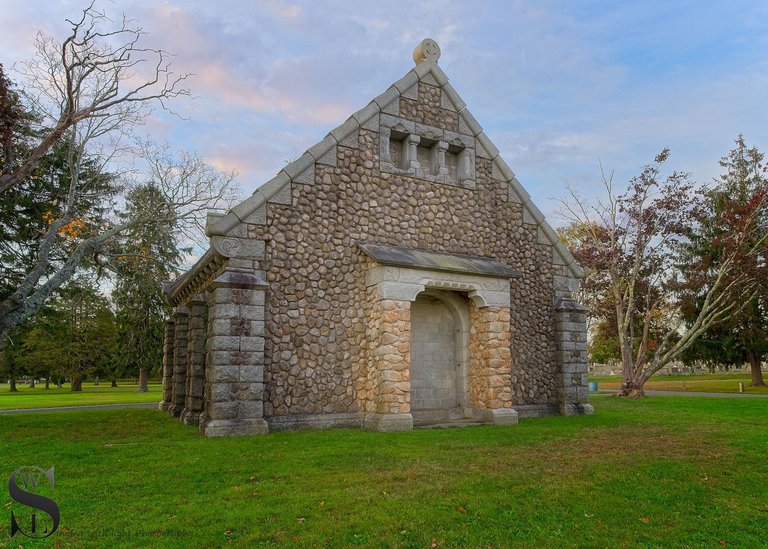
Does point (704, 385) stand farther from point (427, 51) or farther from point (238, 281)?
point (238, 281)

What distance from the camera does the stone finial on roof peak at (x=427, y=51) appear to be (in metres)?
14.8

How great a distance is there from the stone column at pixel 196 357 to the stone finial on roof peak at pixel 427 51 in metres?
8.73

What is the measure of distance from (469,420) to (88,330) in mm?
37582

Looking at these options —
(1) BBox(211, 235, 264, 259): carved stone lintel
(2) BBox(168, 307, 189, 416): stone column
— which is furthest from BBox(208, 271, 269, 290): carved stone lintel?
(2) BBox(168, 307, 189, 416): stone column

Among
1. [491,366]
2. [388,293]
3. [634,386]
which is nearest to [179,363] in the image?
[388,293]

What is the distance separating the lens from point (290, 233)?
477 inches

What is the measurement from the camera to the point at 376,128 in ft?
44.5

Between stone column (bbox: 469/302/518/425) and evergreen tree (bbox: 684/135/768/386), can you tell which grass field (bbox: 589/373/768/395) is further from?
stone column (bbox: 469/302/518/425)

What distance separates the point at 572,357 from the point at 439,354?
160 inches

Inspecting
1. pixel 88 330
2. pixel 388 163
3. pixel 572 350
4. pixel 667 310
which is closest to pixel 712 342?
pixel 667 310

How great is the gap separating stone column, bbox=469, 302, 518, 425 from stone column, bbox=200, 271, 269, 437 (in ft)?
18.0

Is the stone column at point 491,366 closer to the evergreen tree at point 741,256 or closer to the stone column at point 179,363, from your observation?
the stone column at point 179,363

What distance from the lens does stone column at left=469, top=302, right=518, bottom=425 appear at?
43.4 ft

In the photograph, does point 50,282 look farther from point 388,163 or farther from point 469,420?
point 469,420
